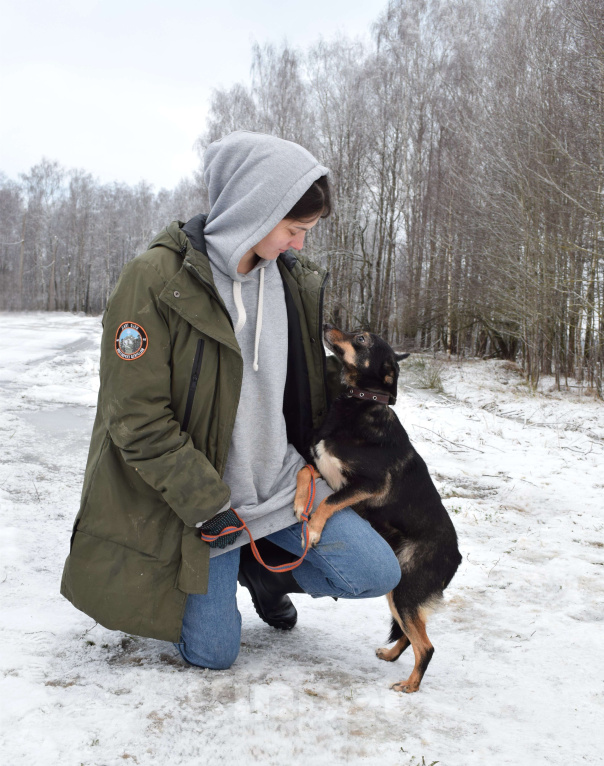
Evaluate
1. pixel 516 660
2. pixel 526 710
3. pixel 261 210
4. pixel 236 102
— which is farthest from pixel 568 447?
pixel 236 102

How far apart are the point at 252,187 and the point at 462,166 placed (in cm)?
1520

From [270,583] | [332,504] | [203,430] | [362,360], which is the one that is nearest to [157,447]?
[203,430]

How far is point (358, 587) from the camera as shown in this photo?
7.38 feet

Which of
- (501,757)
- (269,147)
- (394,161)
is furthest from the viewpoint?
(394,161)

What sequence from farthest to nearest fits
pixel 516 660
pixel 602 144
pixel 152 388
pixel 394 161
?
1. pixel 394 161
2. pixel 602 144
3. pixel 516 660
4. pixel 152 388

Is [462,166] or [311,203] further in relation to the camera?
[462,166]

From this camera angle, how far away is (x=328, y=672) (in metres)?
2.13

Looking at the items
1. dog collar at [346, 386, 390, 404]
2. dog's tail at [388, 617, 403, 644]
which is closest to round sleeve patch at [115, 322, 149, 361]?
dog collar at [346, 386, 390, 404]

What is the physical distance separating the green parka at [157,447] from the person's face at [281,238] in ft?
0.99

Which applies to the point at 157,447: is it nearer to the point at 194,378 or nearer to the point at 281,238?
the point at 194,378

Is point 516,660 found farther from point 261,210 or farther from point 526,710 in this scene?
point 261,210

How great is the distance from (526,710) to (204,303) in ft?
5.94

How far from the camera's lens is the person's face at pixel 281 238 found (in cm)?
223

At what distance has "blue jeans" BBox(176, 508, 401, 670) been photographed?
2061mm
